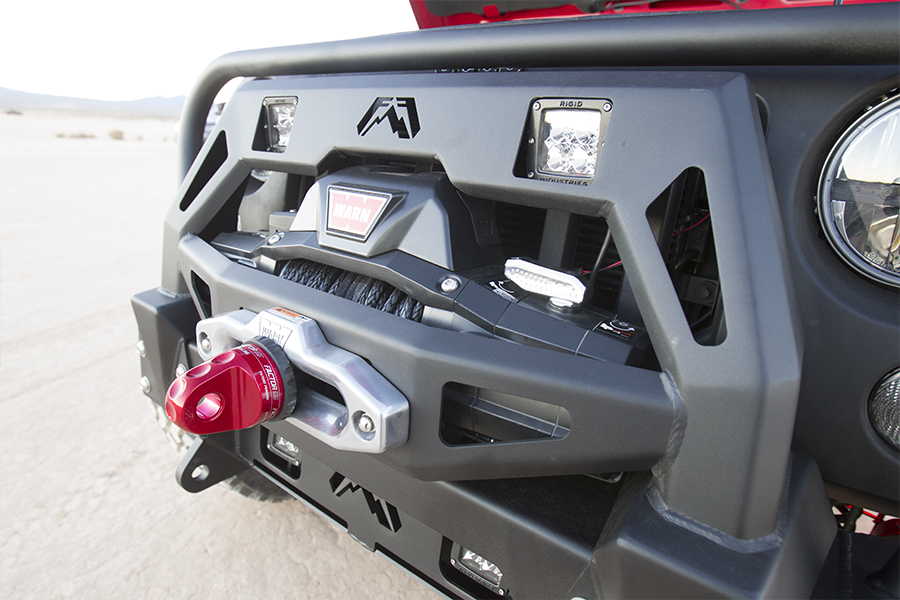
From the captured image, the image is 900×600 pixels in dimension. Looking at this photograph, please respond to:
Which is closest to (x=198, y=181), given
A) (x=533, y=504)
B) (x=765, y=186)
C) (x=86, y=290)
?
(x=533, y=504)

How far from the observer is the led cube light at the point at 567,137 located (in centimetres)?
89

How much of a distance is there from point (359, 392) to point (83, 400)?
1789 millimetres

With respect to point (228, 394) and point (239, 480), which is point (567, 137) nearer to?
point (228, 394)

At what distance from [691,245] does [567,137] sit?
31 centimetres

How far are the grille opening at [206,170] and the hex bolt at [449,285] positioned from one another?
0.93 m

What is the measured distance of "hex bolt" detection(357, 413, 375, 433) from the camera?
3.12ft

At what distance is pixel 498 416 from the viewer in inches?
37.3

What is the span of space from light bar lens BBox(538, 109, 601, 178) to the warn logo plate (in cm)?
34

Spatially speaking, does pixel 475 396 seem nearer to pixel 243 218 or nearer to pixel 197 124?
pixel 243 218

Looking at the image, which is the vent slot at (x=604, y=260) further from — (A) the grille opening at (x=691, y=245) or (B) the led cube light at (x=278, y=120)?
(B) the led cube light at (x=278, y=120)

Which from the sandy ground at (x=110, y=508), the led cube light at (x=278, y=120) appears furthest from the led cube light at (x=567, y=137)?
the sandy ground at (x=110, y=508)

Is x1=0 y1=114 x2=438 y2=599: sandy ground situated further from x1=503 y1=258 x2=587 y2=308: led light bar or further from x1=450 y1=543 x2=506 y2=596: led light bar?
x1=503 y1=258 x2=587 y2=308: led light bar

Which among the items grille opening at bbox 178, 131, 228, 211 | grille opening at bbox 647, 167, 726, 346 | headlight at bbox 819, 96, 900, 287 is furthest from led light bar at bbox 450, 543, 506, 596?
grille opening at bbox 178, 131, 228, 211

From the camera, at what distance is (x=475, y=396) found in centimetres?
98
